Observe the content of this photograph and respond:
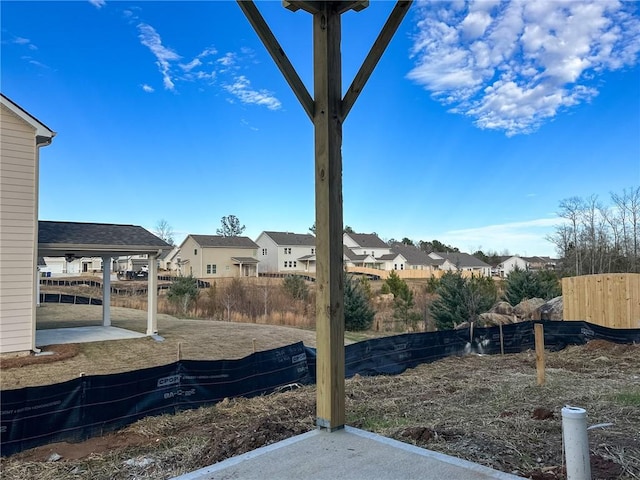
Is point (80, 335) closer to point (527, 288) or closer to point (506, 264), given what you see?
point (527, 288)

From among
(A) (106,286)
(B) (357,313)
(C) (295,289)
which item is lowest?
(B) (357,313)

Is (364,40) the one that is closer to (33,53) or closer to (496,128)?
(33,53)

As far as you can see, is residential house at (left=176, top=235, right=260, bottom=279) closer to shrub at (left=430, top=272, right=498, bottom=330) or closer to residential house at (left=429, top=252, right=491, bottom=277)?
residential house at (left=429, top=252, right=491, bottom=277)

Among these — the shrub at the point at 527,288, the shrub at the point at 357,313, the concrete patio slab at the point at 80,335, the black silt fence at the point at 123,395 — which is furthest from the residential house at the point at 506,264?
the black silt fence at the point at 123,395

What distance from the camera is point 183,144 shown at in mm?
21656

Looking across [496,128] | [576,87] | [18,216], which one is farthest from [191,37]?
[496,128]

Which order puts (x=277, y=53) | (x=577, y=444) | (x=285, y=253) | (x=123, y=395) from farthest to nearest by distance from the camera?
(x=285, y=253) < (x=123, y=395) < (x=277, y=53) < (x=577, y=444)

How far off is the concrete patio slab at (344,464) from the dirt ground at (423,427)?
0.43 m

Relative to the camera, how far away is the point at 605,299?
44.2 feet

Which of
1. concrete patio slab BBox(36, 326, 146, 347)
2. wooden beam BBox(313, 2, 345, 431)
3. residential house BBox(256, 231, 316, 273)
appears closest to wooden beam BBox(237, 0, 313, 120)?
wooden beam BBox(313, 2, 345, 431)

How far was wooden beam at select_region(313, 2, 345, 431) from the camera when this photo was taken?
3457mm

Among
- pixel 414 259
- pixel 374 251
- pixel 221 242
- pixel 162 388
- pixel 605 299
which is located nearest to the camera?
pixel 162 388

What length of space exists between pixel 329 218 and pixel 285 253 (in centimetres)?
4905

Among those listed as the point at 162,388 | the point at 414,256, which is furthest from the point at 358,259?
the point at 162,388
